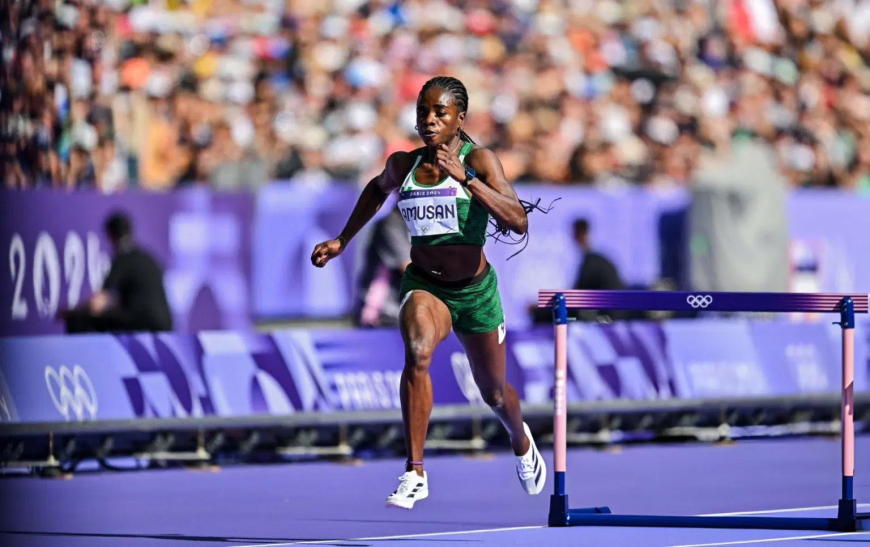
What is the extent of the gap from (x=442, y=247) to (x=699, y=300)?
1454 mm

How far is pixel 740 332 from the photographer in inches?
621

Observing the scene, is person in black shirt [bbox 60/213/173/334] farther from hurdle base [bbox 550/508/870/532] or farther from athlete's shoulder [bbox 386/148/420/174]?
hurdle base [bbox 550/508/870/532]

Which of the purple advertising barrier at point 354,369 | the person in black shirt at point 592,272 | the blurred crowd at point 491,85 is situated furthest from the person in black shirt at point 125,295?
the person in black shirt at point 592,272

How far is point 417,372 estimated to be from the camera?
830 centimetres

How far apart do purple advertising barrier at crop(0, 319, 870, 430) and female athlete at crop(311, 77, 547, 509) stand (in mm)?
4532

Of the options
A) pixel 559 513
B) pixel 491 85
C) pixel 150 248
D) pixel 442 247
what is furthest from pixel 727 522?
pixel 491 85

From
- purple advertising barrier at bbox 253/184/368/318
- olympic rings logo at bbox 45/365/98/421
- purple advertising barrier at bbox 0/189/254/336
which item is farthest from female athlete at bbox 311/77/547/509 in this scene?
purple advertising barrier at bbox 253/184/368/318

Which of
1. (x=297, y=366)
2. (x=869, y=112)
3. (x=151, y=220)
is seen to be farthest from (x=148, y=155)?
(x=869, y=112)

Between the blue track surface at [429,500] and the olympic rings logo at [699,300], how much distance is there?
1201 millimetres

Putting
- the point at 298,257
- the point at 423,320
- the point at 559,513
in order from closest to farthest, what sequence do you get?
1. the point at 423,320
2. the point at 559,513
3. the point at 298,257

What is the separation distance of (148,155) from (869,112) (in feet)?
38.1

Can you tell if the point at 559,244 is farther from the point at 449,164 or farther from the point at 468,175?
the point at 449,164

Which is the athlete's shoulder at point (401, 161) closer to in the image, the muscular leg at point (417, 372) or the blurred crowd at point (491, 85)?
the muscular leg at point (417, 372)

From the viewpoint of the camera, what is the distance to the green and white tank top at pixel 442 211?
27.5 ft
